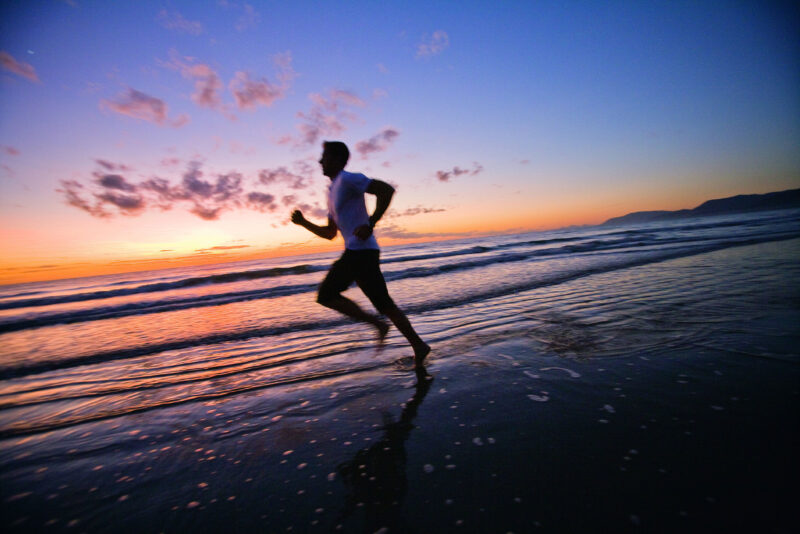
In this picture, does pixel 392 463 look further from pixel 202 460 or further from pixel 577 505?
pixel 202 460

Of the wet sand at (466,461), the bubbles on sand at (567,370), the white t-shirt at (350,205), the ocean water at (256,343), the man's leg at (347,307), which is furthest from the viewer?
the man's leg at (347,307)

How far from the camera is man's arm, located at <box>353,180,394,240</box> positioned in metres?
3.73

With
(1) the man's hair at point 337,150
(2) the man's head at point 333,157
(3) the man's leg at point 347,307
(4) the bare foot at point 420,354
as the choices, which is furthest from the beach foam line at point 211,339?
(1) the man's hair at point 337,150

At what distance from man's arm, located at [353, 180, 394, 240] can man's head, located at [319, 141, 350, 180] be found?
47 cm

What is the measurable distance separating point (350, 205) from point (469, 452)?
269 cm

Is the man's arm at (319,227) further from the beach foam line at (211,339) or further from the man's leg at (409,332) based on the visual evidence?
the beach foam line at (211,339)

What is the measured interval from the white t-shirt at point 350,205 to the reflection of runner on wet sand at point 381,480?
195 centimetres

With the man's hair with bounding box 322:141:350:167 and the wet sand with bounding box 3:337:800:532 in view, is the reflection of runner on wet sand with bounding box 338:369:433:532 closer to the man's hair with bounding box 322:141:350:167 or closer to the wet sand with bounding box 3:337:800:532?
the wet sand with bounding box 3:337:800:532

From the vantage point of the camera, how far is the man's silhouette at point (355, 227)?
12.3 ft

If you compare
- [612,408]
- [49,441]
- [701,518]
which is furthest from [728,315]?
[49,441]

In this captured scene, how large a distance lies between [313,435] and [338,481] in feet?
2.14

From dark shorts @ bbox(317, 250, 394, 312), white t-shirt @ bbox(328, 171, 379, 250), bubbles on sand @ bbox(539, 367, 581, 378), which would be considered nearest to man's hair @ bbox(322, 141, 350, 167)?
white t-shirt @ bbox(328, 171, 379, 250)

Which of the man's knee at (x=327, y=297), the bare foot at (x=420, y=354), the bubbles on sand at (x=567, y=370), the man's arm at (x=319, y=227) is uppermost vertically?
the man's arm at (x=319, y=227)

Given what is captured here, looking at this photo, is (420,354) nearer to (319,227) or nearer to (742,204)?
(319,227)
